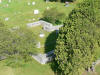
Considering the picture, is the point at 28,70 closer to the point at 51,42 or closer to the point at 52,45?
the point at 52,45

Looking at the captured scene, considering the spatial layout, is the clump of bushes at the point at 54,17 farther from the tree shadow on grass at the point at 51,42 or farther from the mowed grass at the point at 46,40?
the tree shadow on grass at the point at 51,42

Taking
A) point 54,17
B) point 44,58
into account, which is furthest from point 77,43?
point 54,17

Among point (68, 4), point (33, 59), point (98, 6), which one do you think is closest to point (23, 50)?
point (33, 59)

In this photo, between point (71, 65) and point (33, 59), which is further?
point (33, 59)

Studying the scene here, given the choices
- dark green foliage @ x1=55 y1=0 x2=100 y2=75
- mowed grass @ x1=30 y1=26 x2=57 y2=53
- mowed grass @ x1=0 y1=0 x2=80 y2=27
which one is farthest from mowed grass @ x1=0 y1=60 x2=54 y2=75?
mowed grass @ x1=0 y1=0 x2=80 y2=27

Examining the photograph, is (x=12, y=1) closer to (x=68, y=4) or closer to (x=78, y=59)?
(x=68, y=4)

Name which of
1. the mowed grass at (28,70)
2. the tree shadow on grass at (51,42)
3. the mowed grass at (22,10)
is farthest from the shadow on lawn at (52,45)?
the mowed grass at (22,10)
